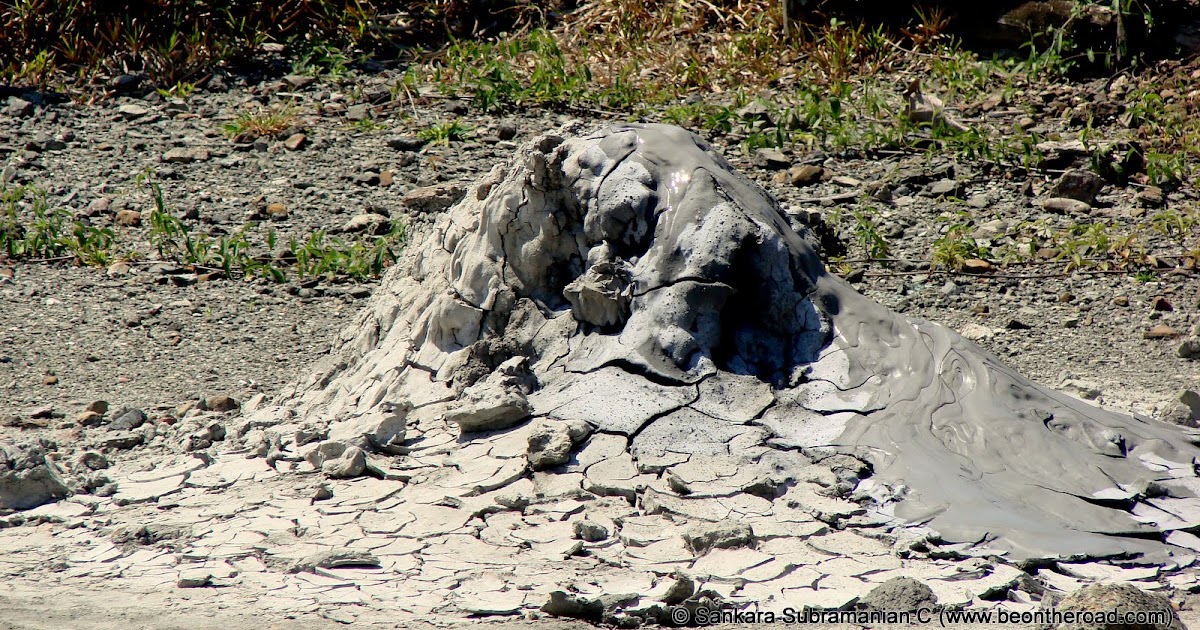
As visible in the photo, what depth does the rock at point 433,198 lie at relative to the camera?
5090 millimetres

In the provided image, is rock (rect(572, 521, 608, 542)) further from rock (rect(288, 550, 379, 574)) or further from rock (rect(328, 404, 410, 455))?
rock (rect(328, 404, 410, 455))

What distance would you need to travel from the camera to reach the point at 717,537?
2230 mm

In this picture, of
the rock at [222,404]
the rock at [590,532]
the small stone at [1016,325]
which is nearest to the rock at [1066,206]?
the small stone at [1016,325]

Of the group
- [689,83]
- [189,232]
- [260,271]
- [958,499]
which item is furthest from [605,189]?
[689,83]

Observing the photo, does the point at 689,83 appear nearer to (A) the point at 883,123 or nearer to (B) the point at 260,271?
(A) the point at 883,123

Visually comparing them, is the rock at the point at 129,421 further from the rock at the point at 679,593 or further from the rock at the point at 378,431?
the rock at the point at 679,593

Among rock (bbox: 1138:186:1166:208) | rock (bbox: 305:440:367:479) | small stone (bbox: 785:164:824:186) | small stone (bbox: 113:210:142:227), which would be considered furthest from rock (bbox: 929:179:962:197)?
small stone (bbox: 113:210:142:227)

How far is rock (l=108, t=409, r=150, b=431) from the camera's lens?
3.46m

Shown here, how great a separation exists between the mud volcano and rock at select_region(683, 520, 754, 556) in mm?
67

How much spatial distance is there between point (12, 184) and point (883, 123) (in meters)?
4.42

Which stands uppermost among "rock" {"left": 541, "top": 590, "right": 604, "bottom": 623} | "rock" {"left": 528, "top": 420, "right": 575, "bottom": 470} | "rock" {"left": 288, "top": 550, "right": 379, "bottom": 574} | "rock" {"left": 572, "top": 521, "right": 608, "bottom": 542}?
"rock" {"left": 528, "top": 420, "right": 575, "bottom": 470}

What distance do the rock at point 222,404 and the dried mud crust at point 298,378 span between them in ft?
0.40

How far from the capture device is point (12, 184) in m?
5.58

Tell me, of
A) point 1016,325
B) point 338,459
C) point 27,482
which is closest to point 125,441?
point 27,482
